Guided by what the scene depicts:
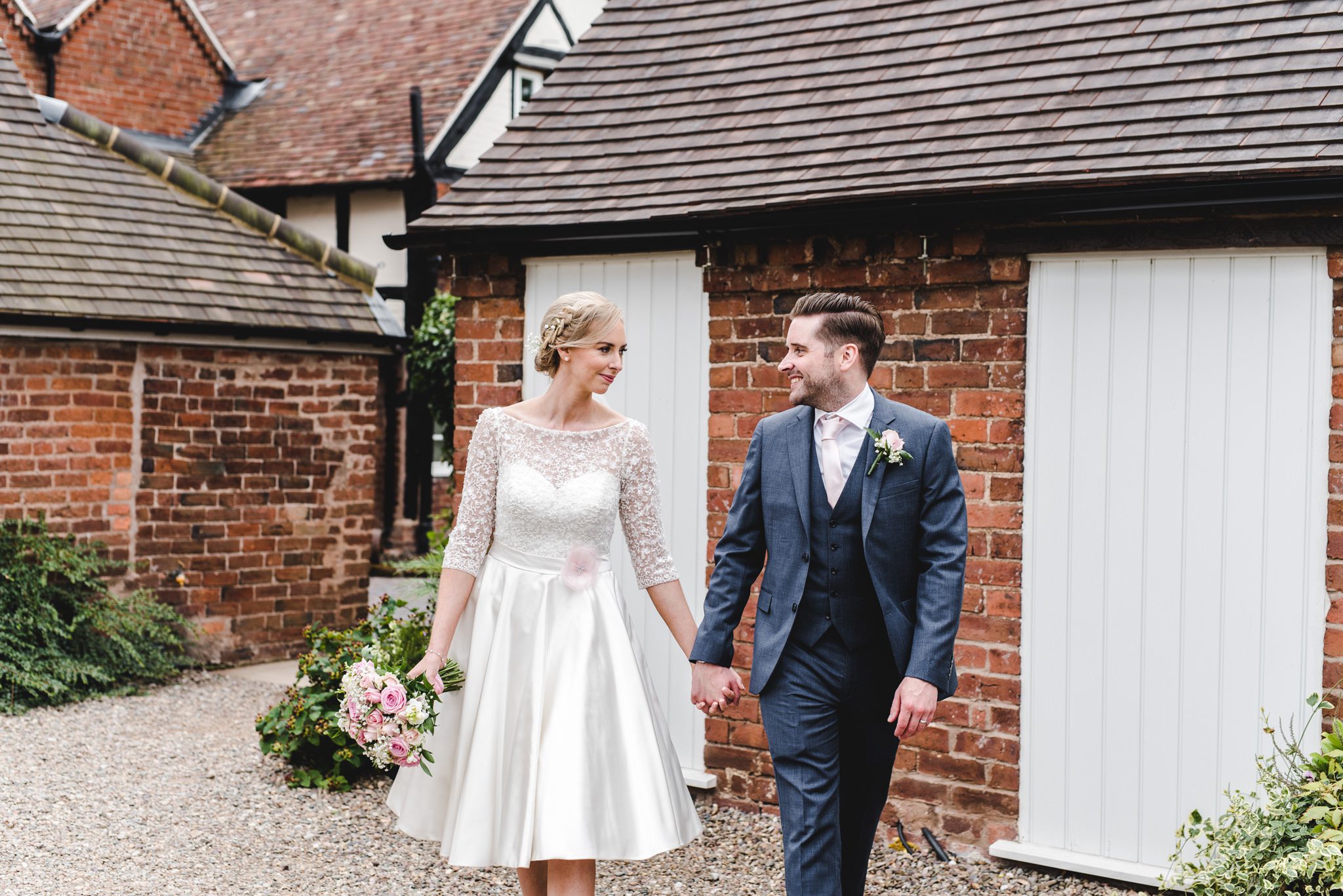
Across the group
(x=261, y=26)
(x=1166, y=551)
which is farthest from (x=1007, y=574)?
(x=261, y=26)

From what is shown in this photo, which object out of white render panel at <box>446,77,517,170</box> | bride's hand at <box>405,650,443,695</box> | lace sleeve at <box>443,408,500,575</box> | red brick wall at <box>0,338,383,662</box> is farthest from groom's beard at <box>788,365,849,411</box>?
white render panel at <box>446,77,517,170</box>

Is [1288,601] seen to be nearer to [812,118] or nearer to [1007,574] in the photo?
[1007,574]

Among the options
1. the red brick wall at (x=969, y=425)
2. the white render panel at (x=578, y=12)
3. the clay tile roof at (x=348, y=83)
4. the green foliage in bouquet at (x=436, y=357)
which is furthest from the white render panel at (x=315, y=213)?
the red brick wall at (x=969, y=425)

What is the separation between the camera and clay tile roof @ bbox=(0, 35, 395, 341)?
939 centimetres

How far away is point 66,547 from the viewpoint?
30.3ft

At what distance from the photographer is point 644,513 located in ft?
14.1

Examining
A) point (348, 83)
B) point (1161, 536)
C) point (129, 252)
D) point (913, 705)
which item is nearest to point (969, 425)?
point (1161, 536)

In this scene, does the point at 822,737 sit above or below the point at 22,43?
below

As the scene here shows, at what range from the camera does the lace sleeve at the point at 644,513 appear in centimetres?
428

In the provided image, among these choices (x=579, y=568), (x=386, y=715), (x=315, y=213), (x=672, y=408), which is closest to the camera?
(x=386, y=715)

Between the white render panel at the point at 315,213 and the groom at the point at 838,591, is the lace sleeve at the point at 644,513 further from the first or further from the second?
the white render panel at the point at 315,213

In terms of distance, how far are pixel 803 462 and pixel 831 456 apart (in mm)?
→ 85

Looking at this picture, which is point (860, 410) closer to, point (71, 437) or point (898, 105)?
point (898, 105)

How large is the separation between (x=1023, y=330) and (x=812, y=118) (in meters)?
1.68
